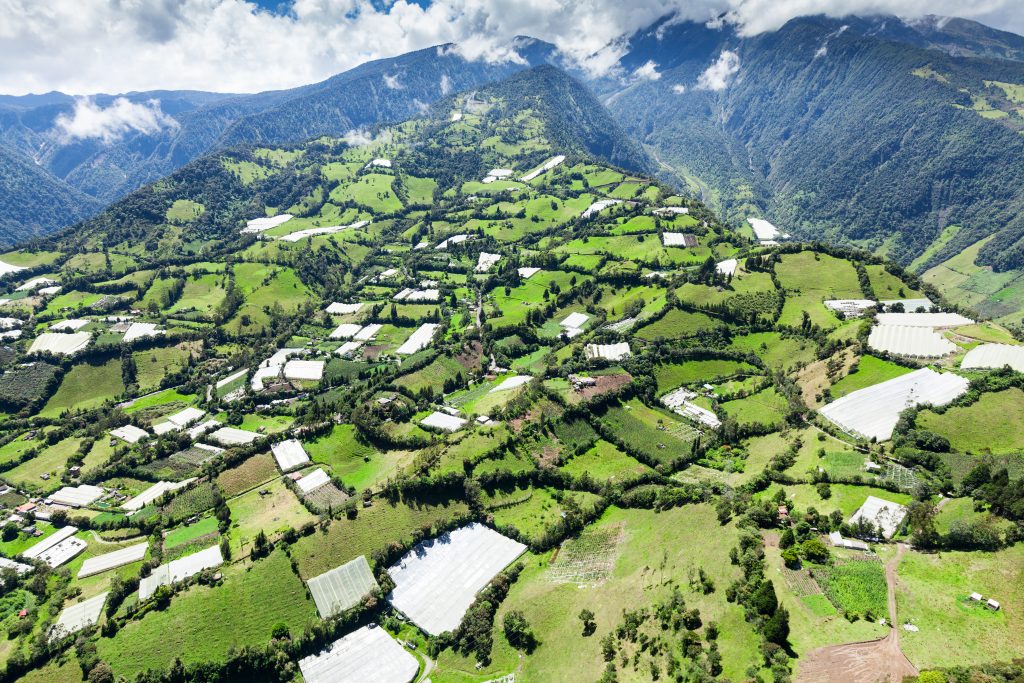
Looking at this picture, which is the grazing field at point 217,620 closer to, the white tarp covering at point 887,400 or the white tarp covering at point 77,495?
the white tarp covering at point 77,495

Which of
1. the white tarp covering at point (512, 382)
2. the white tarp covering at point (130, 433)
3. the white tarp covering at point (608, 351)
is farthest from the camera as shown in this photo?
the white tarp covering at point (608, 351)

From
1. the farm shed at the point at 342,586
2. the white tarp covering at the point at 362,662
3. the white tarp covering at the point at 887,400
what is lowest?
the white tarp covering at the point at 362,662

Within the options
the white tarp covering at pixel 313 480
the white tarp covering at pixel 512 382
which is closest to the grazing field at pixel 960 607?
the white tarp covering at pixel 512 382

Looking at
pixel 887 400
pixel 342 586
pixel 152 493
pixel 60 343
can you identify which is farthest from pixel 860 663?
pixel 60 343

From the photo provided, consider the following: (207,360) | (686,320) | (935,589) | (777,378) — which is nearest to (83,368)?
(207,360)

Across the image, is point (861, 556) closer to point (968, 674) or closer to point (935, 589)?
point (935, 589)

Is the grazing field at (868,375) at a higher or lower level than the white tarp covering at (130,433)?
higher

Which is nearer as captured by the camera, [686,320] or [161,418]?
[161,418]

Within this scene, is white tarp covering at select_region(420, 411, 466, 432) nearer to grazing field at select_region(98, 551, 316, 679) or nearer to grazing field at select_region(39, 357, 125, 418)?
grazing field at select_region(98, 551, 316, 679)
